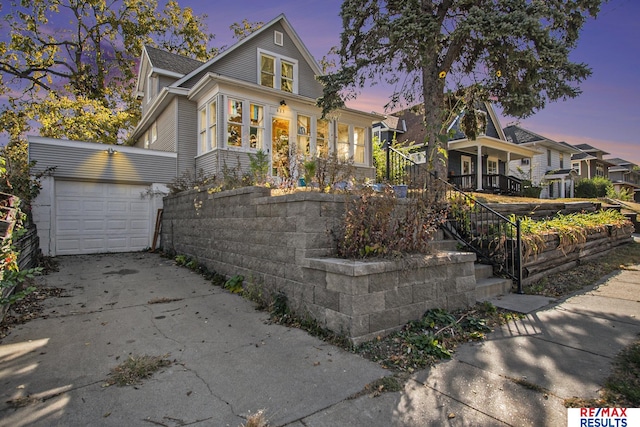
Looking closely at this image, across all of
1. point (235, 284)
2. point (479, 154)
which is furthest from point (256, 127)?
point (479, 154)

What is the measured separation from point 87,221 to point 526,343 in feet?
36.5

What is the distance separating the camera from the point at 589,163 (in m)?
34.0

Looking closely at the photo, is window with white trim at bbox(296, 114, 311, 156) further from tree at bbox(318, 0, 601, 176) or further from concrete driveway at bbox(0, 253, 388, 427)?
concrete driveway at bbox(0, 253, 388, 427)

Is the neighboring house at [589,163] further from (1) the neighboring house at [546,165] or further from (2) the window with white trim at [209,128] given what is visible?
(2) the window with white trim at [209,128]

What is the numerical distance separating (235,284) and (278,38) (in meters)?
11.5

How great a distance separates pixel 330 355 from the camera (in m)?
3.11

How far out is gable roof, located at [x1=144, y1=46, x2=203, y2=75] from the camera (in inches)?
529

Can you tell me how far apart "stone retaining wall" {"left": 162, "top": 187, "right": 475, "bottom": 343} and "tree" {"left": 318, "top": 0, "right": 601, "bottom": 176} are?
405 cm

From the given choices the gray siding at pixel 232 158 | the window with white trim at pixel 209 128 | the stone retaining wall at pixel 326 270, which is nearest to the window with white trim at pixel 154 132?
the window with white trim at pixel 209 128

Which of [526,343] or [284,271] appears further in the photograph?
[284,271]

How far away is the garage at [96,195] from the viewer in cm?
930

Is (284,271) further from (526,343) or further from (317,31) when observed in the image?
(317,31)

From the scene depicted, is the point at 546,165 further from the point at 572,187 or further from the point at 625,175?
the point at 625,175

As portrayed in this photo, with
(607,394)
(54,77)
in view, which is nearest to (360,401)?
(607,394)
